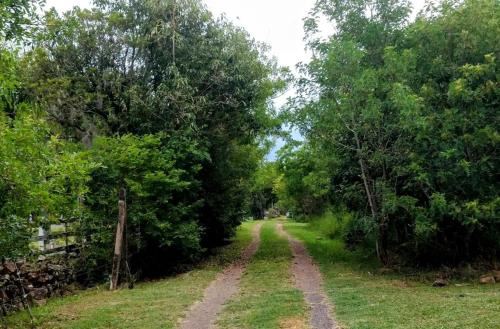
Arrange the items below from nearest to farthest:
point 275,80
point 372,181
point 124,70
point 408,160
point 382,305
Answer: point 382,305, point 408,160, point 372,181, point 124,70, point 275,80

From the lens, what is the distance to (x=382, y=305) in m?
11.0

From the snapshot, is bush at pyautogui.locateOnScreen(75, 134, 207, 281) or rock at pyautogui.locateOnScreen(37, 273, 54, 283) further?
bush at pyautogui.locateOnScreen(75, 134, 207, 281)

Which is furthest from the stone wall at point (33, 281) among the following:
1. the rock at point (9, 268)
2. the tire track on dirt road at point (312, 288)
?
the tire track on dirt road at point (312, 288)

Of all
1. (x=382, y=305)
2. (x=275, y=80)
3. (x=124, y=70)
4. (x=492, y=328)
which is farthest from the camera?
(x=275, y=80)

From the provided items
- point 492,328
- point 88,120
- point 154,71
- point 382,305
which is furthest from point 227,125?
point 492,328

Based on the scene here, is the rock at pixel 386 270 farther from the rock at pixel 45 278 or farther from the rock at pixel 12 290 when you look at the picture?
the rock at pixel 12 290

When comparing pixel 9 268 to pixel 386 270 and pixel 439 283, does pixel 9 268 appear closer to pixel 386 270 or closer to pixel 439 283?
pixel 386 270

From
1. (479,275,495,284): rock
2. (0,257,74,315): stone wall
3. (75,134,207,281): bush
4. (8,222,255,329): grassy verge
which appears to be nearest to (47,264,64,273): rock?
(0,257,74,315): stone wall

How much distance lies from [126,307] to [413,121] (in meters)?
9.58

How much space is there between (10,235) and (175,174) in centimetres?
833

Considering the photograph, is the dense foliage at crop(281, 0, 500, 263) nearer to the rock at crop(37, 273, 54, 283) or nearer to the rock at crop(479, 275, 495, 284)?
the rock at crop(479, 275, 495, 284)

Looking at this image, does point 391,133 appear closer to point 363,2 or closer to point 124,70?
point 363,2

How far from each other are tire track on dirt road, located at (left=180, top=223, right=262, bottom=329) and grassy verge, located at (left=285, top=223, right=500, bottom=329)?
113 inches

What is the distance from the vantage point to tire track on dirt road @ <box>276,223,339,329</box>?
9702mm
